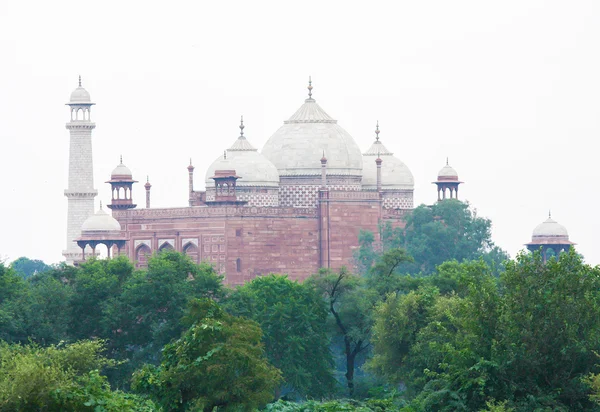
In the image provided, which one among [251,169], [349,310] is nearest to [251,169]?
[251,169]

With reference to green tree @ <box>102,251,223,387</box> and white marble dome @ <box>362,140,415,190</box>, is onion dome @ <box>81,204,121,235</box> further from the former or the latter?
green tree @ <box>102,251,223,387</box>

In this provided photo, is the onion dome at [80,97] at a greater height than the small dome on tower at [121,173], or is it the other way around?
the onion dome at [80,97]

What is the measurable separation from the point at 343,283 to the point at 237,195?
22846mm

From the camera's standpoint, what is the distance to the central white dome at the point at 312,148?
7644 cm

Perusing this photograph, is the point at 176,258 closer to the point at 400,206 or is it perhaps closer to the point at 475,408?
the point at 475,408

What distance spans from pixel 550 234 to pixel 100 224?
61.9ft

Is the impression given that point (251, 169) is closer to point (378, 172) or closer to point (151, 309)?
point (378, 172)

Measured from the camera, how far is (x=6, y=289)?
4953cm

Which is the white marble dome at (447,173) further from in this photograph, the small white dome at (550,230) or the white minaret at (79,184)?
the white minaret at (79,184)

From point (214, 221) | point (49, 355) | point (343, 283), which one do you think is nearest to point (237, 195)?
point (214, 221)

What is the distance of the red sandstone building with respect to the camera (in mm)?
72812

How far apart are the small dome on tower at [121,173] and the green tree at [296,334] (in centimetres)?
2600

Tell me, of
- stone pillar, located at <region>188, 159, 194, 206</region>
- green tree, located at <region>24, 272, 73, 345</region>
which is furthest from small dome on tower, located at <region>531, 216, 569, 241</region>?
green tree, located at <region>24, 272, 73, 345</region>

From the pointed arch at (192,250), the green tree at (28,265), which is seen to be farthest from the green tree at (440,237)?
the green tree at (28,265)
